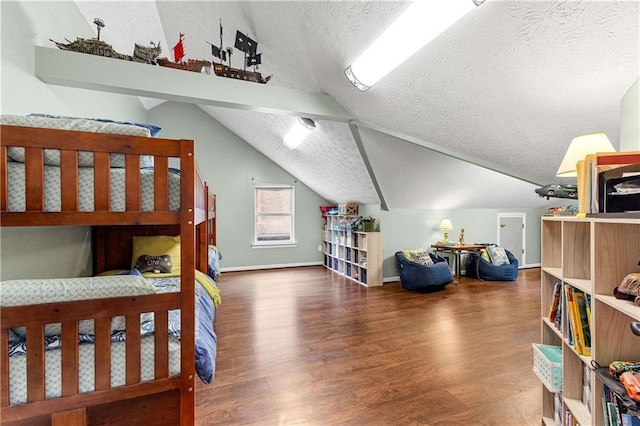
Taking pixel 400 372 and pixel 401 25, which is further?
pixel 400 372

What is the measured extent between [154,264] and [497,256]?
5398mm

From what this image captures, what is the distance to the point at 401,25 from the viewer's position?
1.44 meters

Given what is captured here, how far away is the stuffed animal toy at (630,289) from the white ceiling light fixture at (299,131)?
3035mm

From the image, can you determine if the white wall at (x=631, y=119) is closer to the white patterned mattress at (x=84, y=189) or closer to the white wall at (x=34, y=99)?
the white patterned mattress at (x=84, y=189)

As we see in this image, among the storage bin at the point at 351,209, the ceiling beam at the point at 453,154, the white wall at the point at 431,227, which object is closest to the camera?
the ceiling beam at the point at 453,154

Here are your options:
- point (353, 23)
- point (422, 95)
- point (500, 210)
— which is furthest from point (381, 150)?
point (500, 210)

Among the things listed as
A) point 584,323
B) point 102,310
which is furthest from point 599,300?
point 102,310

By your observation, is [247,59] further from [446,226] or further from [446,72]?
[446,226]

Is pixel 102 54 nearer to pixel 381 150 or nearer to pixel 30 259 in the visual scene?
pixel 30 259

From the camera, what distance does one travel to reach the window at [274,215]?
612 centimetres

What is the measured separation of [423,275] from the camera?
14.0 ft

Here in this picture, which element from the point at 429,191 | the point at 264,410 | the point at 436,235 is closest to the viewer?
the point at 264,410

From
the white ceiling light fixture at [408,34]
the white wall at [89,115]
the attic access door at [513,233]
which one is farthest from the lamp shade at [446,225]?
the white ceiling light fixture at [408,34]

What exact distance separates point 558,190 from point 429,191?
8.85 feet
